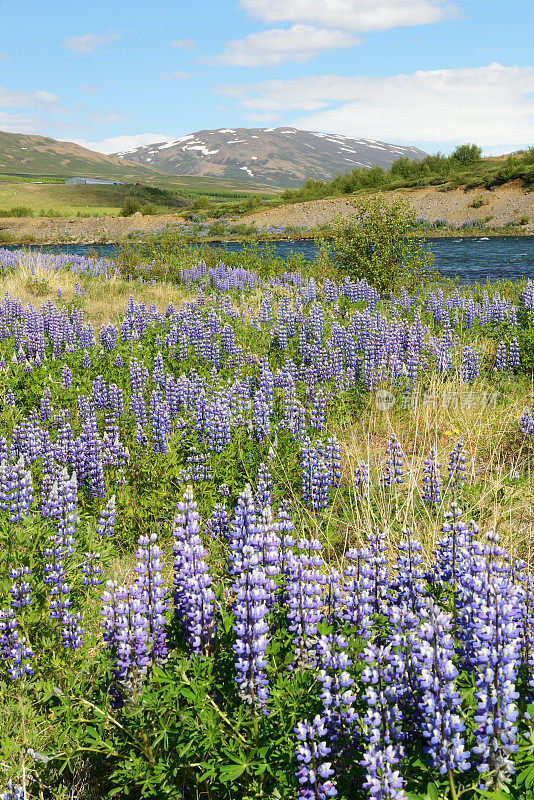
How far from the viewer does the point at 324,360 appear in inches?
306

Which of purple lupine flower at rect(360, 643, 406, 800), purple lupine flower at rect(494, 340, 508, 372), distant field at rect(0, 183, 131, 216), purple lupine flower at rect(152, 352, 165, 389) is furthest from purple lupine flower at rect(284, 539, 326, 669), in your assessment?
distant field at rect(0, 183, 131, 216)

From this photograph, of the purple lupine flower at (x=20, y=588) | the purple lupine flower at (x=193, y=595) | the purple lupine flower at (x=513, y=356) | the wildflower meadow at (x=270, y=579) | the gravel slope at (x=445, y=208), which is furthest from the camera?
the gravel slope at (x=445, y=208)

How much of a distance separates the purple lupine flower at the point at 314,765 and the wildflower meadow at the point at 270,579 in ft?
0.04

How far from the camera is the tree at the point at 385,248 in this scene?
14.3m

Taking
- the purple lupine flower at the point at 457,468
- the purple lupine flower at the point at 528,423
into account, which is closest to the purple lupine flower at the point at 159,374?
the purple lupine flower at the point at 457,468

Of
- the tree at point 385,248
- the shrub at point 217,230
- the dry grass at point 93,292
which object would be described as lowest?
the dry grass at point 93,292

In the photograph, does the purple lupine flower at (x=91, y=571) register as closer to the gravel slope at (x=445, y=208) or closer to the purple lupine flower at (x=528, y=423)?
the purple lupine flower at (x=528, y=423)

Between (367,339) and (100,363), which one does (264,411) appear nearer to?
(367,339)

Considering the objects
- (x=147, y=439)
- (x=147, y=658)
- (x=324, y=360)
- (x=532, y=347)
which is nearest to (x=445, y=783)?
(x=147, y=658)

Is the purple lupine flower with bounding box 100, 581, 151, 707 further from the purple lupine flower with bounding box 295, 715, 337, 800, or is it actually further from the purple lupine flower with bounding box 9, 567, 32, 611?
the purple lupine flower with bounding box 9, 567, 32, 611

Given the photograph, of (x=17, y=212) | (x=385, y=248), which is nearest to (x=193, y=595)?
(x=385, y=248)

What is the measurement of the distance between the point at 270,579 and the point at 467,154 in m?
75.9

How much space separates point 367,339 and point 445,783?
667cm

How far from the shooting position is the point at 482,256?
1179 inches
